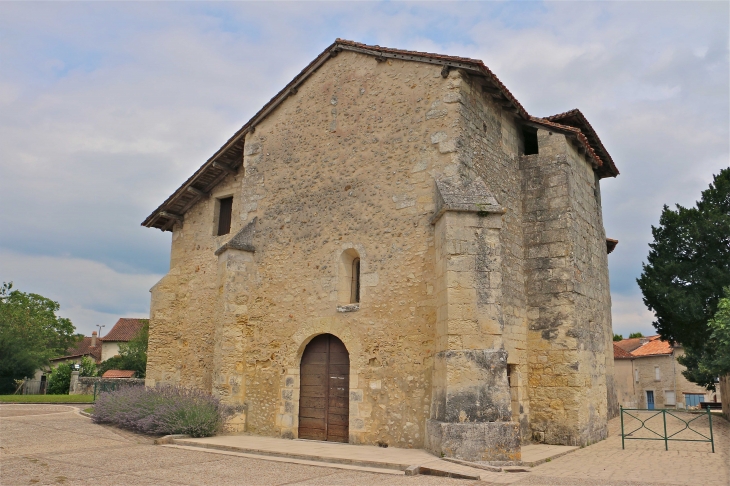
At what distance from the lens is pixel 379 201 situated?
10289 mm

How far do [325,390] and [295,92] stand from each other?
254 inches

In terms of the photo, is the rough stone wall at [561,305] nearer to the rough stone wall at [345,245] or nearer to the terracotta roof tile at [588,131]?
the terracotta roof tile at [588,131]

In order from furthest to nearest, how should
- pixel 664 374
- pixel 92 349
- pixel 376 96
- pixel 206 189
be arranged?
pixel 92 349 → pixel 664 374 → pixel 206 189 → pixel 376 96

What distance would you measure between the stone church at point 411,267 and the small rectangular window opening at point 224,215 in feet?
5.69

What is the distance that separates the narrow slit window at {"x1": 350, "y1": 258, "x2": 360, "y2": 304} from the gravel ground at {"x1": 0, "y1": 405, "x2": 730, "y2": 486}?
3.59 metres

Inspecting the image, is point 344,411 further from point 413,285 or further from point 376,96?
Answer: point 376,96

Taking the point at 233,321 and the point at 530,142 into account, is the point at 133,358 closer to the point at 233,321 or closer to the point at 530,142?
the point at 233,321

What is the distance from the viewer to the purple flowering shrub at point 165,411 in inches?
393

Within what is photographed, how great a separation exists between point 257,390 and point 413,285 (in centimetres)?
402

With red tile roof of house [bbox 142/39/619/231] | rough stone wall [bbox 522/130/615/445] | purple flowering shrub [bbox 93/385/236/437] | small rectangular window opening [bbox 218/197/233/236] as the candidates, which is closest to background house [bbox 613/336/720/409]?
red tile roof of house [bbox 142/39/619/231]

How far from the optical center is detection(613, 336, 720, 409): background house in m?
31.1

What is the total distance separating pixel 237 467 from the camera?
24.1ft

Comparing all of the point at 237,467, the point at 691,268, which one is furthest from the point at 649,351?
the point at 237,467

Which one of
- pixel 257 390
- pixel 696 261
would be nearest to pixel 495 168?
pixel 257 390
